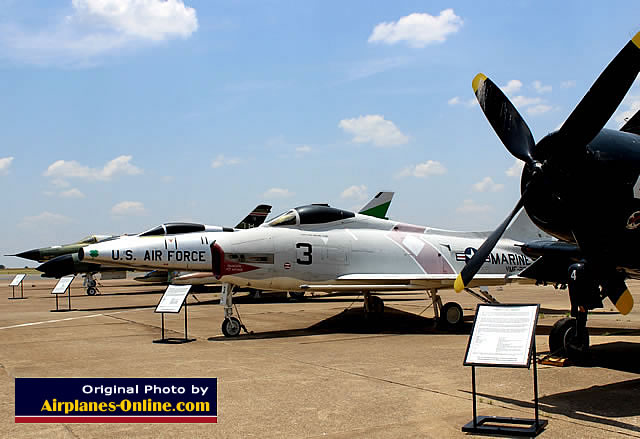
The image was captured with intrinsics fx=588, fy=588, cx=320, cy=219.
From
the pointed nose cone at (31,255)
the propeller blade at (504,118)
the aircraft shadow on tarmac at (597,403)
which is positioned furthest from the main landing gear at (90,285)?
the aircraft shadow on tarmac at (597,403)

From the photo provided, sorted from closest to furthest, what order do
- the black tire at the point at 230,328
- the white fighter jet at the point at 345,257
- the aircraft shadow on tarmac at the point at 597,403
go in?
the aircraft shadow on tarmac at the point at 597,403 < the black tire at the point at 230,328 < the white fighter jet at the point at 345,257

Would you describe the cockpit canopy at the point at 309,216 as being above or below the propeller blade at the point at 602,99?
below

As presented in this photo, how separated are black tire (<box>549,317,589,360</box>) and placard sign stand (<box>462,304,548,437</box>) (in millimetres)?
3105

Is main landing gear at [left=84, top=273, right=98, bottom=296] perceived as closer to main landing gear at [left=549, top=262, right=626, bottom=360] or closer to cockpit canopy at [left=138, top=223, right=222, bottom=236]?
cockpit canopy at [left=138, top=223, right=222, bottom=236]

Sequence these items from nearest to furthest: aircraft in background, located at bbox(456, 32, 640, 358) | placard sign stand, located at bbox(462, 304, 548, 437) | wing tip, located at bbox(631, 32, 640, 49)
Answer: placard sign stand, located at bbox(462, 304, 548, 437)
wing tip, located at bbox(631, 32, 640, 49)
aircraft in background, located at bbox(456, 32, 640, 358)

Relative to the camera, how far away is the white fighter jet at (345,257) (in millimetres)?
13291

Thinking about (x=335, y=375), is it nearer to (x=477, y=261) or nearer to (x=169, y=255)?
(x=477, y=261)

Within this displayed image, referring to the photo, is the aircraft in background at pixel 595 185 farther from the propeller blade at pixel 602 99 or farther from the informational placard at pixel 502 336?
the informational placard at pixel 502 336

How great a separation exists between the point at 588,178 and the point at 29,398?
708 cm

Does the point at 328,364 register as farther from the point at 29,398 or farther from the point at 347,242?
the point at 347,242

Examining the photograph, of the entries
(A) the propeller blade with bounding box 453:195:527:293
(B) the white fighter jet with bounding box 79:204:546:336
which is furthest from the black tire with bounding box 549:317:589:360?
(B) the white fighter jet with bounding box 79:204:546:336

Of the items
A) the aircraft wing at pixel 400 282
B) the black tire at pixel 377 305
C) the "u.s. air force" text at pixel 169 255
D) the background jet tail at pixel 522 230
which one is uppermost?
the background jet tail at pixel 522 230

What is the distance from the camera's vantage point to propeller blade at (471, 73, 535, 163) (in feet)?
25.5

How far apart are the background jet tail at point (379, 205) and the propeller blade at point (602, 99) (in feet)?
60.2
